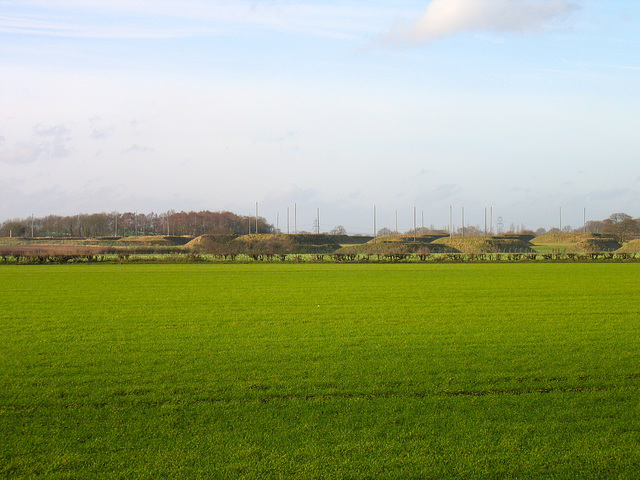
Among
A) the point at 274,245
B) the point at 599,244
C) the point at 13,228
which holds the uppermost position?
the point at 13,228

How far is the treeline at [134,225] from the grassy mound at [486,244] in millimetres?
41119

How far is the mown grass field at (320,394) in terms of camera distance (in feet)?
16.7

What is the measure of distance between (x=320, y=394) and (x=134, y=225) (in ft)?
402

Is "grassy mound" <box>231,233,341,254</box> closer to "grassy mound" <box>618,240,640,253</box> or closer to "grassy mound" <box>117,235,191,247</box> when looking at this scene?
"grassy mound" <box>117,235,191,247</box>

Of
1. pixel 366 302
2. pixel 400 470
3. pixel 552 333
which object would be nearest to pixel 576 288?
pixel 366 302

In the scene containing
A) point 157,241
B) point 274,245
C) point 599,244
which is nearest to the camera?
point 274,245

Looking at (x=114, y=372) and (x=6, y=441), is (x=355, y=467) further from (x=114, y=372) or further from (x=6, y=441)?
(x=114, y=372)

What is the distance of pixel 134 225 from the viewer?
123m

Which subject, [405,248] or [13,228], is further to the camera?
[13,228]

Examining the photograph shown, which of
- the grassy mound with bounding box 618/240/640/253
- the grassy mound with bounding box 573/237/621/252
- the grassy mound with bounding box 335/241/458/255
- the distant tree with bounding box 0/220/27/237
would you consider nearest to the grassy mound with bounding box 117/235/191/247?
the grassy mound with bounding box 335/241/458/255

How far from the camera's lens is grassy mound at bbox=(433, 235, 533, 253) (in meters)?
77.1

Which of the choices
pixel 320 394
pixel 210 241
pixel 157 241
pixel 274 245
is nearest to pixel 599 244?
pixel 274 245

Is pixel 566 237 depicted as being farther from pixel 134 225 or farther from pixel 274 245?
pixel 134 225

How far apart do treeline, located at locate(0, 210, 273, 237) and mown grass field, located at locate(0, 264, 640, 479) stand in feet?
315
